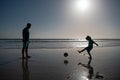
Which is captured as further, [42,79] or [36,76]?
[36,76]

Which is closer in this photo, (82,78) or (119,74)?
(82,78)

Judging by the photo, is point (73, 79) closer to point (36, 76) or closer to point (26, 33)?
point (36, 76)

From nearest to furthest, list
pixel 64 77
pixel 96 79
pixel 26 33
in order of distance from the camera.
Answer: pixel 96 79 < pixel 64 77 < pixel 26 33

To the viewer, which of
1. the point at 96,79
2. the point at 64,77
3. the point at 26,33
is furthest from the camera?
the point at 26,33

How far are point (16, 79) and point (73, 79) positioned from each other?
2198mm

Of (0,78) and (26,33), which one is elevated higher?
(26,33)

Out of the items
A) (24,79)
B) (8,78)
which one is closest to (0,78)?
(8,78)

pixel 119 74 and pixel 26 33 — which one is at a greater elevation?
pixel 26 33

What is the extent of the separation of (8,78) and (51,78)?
170 cm

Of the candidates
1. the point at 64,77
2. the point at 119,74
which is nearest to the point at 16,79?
the point at 64,77

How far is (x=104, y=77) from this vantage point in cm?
774

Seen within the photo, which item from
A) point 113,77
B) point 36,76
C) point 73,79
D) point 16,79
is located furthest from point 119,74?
point 16,79

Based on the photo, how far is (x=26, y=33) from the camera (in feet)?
46.2

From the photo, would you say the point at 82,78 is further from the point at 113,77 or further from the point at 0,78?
the point at 0,78
